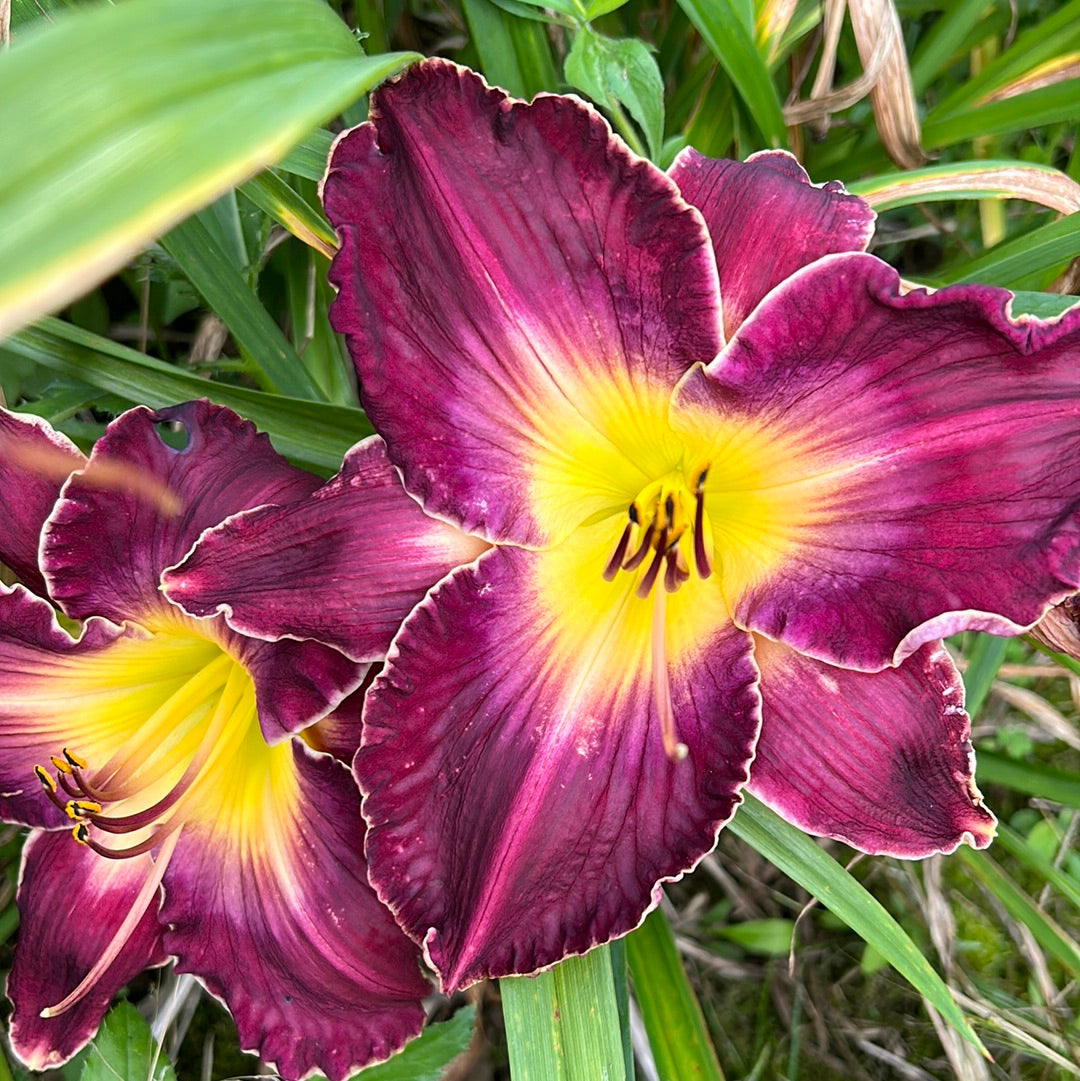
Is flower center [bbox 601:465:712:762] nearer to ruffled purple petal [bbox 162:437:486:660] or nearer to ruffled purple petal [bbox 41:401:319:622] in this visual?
ruffled purple petal [bbox 162:437:486:660]

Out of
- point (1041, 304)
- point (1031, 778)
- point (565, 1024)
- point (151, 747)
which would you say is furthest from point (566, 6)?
point (1031, 778)

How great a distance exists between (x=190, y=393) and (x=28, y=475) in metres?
0.21

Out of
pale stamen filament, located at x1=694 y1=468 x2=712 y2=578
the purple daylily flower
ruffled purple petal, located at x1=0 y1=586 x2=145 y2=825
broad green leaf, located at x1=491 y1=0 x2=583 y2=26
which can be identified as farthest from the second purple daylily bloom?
broad green leaf, located at x1=491 y1=0 x2=583 y2=26

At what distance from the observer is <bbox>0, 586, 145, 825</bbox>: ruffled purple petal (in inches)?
37.6

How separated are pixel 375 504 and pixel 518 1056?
554 mm

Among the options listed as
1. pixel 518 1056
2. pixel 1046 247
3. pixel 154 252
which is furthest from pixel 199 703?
pixel 1046 247

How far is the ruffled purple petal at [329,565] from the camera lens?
838mm

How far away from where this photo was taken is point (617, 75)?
98 centimetres

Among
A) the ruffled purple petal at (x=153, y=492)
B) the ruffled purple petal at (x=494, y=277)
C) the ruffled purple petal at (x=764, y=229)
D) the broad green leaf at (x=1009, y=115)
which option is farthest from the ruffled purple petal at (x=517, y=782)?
the broad green leaf at (x=1009, y=115)

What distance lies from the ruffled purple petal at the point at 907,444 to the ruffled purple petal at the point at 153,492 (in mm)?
408

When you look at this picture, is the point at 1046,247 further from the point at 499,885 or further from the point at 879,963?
the point at 879,963

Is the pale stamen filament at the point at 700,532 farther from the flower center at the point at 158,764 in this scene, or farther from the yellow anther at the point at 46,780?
the yellow anther at the point at 46,780

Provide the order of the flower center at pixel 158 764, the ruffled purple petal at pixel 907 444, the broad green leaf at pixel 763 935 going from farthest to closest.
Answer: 1. the broad green leaf at pixel 763 935
2. the flower center at pixel 158 764
3. the ruffled purple petal at pixel 907 444

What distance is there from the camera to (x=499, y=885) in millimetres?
841
